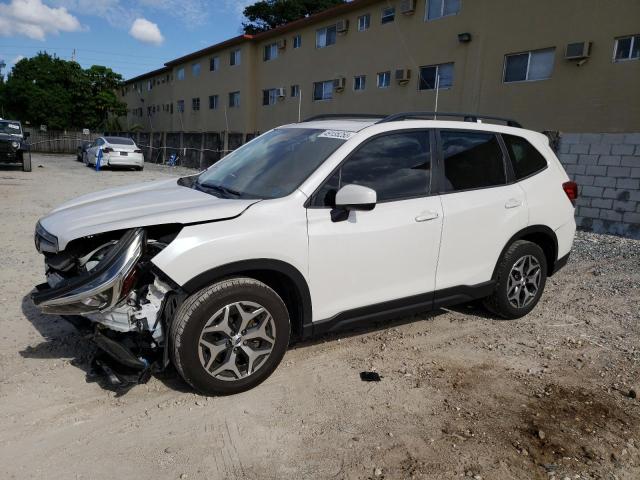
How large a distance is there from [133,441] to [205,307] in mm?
828

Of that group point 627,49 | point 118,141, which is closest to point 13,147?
point 118,141

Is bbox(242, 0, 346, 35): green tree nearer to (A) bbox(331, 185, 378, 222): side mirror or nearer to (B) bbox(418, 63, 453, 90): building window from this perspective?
(B) bbox(418, 63, 453, 90): building window

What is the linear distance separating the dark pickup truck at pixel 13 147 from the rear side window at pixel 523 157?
17445 millimetres

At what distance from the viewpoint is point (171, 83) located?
129 feet

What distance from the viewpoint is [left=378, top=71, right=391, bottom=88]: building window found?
65.4ft

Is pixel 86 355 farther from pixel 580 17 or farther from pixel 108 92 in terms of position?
pixel 108 92

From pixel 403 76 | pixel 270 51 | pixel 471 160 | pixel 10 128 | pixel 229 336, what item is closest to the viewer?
pixel 229 336

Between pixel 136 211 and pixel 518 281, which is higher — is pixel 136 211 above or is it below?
above

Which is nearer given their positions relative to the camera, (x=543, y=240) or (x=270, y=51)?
(x=543, y=240)

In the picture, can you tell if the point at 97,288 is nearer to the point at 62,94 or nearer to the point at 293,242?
the point at 293,242

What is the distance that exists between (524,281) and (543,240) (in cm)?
49

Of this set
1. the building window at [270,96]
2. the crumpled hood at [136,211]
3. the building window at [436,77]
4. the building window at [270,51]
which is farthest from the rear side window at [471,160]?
the building window at [270,51]

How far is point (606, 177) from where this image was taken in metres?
8.61

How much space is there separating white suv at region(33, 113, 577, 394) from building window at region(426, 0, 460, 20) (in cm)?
1489
